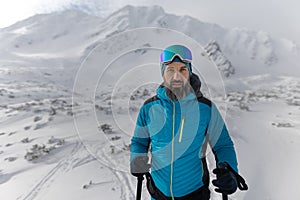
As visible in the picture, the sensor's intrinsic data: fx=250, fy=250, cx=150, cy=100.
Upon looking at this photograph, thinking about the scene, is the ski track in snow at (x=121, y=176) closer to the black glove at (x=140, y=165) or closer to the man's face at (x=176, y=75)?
the black glove at (x=140, y=165)

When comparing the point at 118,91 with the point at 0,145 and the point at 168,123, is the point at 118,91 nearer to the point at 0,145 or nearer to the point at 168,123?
the point at 168,123

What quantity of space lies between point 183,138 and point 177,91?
16.1 inches

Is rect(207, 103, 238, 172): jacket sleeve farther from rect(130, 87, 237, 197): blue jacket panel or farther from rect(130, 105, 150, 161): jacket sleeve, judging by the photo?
rect(130, 105, 150, 161): jacket sleeve

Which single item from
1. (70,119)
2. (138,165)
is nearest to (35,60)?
(70,119)

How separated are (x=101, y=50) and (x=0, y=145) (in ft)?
25.6

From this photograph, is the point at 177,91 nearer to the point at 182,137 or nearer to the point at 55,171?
the point at 182,137

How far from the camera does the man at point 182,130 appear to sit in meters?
2.13

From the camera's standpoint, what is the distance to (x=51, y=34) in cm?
7631

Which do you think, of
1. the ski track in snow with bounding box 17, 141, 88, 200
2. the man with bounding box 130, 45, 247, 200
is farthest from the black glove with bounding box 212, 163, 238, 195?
the ski track in snow with bounding box 17, 141, 88, 200

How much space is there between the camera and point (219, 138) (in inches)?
85.0

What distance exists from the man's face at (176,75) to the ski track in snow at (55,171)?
189 inches

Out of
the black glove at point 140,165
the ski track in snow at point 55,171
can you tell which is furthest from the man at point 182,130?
the ski track in snow at point 55,171

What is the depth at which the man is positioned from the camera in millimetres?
2135

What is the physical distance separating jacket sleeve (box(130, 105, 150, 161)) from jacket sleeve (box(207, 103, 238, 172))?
0.58m
